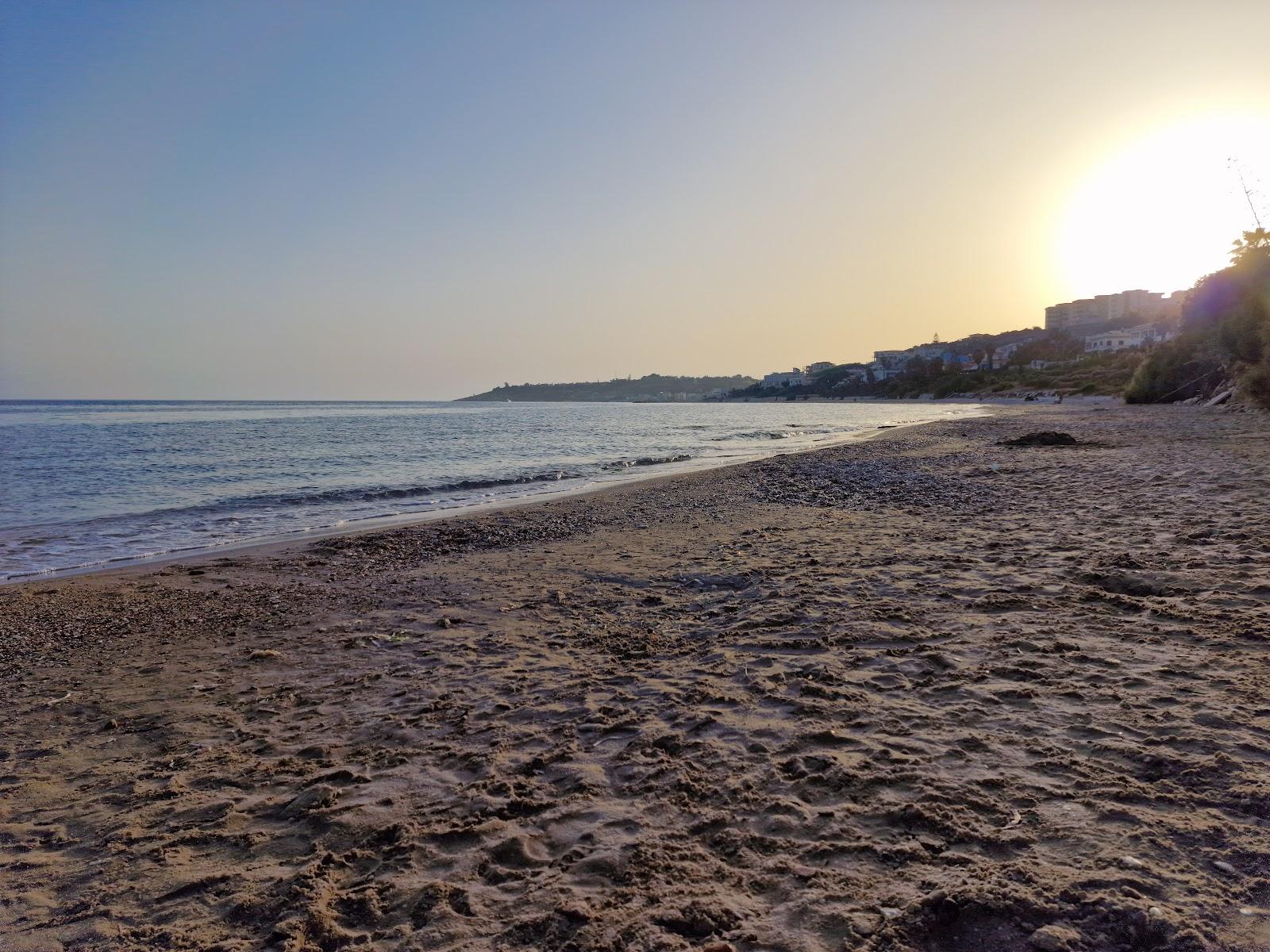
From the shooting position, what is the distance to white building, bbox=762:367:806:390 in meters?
166

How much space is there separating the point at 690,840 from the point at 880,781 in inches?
36.3

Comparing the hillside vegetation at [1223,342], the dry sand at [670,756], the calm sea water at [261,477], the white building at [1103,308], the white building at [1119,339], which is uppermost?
the white building at [1103,308]

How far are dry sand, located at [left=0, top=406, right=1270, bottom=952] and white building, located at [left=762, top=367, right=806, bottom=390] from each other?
519 ft

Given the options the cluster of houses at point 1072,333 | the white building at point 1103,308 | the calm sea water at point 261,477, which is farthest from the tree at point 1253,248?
the white building at point 1103,308

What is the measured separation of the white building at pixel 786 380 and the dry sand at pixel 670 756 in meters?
158

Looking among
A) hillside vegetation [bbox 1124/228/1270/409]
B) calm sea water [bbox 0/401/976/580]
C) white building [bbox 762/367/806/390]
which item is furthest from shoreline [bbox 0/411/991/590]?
white building [bbox 762/367/806/390]

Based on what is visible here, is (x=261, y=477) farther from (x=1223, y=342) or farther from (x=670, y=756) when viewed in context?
(x=1223, y=342)

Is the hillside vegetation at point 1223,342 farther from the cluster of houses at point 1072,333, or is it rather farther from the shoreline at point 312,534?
the cluster of houses at point 1072,333

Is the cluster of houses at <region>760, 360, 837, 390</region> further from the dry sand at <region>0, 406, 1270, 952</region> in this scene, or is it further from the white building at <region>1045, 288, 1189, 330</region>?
the dry sand at <region>0, 406, 1270, 952</region>

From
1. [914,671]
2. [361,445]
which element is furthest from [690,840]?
[361,445]

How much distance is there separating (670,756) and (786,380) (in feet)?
590

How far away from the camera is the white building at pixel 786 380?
16551cm

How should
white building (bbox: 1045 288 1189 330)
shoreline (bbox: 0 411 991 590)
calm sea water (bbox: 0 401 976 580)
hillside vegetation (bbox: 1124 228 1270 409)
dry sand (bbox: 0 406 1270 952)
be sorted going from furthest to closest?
1. white building (bbox: 1045 288 1189 330)
2. hillside vegetation (bbox: 1124 228 1270 409)
3. calm sea water (bbox: 0 401 976 580)
4. shoreline (bbox: 0 411 991 590)
5. dry sand (bbox: 0 406 1270 952)

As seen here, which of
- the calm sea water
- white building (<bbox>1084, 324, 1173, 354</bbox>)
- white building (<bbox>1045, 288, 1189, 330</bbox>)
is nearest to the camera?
the calm sea water
